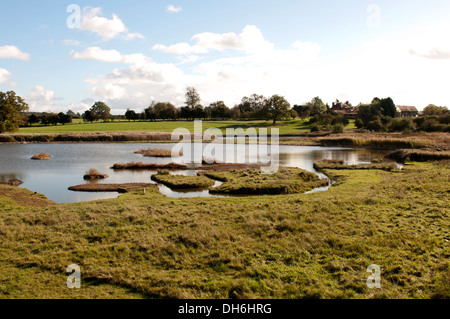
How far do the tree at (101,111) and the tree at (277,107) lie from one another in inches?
2753

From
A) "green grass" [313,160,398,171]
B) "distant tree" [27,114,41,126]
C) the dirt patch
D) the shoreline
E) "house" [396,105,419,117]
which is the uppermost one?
"house" [396,105,419,117]

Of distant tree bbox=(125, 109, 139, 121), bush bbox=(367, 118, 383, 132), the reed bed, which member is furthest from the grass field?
the reed bed

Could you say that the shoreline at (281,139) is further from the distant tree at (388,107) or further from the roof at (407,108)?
the roof at (407,108)

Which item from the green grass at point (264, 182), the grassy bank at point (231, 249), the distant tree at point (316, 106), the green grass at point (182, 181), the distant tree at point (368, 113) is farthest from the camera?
the distant tree at point (316, 106)

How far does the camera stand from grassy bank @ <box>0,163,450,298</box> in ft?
32.5

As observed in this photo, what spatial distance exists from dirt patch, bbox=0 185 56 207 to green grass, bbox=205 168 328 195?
12502 millimetres

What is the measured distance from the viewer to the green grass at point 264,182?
1082 inches

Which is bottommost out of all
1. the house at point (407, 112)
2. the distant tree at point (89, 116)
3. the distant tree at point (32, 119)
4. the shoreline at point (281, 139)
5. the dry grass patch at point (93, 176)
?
the dry grass patch at point (93, 176)

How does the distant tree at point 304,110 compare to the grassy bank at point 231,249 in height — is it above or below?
above

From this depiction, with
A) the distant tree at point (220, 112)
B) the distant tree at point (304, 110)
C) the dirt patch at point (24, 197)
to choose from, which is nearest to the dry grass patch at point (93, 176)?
the dirt patch at point (24, 197)

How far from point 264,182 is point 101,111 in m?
132

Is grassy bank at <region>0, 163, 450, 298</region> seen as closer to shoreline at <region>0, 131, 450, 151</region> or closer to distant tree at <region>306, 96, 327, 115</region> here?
shoreline at <region>0, 131, 450, 151</region>
